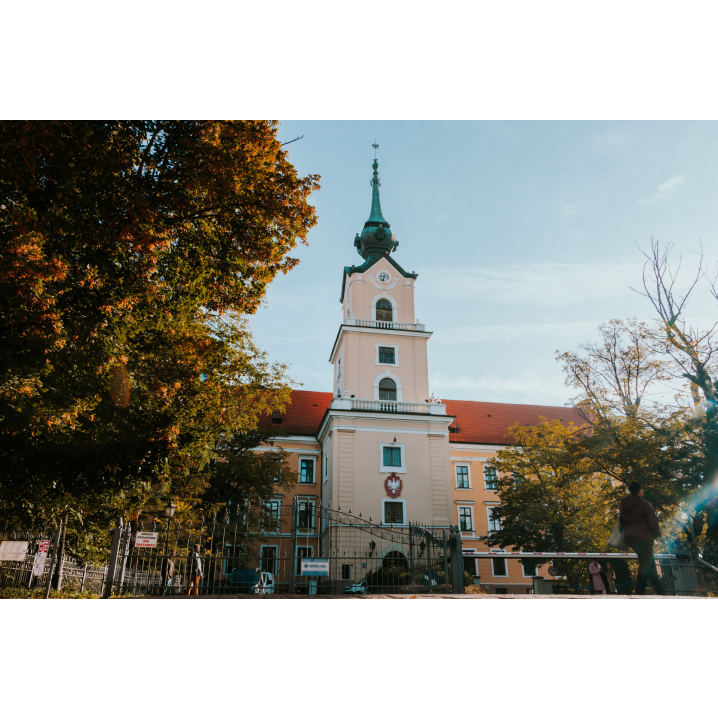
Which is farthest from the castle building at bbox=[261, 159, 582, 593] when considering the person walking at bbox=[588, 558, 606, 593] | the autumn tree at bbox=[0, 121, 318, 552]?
the autumn tree at bbox=[0, 121, 318, 552]

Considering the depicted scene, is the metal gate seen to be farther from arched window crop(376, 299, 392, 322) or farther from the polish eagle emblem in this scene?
arched window crop(376, 299, 392, 322)

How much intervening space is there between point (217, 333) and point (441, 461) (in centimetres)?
1720

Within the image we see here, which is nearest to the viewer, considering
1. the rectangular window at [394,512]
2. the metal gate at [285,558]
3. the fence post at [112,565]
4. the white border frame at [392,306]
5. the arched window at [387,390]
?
the fence post at [112,565]

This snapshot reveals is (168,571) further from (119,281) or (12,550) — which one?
(119,281)

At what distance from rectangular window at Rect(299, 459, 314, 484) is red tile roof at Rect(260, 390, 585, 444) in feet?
5.52

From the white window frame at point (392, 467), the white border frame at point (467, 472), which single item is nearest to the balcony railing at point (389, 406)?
the white window frame at point (392, 467)

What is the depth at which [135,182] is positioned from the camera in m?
8.44

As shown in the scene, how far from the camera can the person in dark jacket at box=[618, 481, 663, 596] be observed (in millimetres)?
6789

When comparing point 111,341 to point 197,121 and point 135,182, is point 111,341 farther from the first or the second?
point 197,121

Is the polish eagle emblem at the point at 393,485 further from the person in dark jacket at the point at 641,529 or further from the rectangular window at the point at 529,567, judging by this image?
the person in dark jacket at the point at 641,529

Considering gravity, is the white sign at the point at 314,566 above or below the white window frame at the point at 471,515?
below

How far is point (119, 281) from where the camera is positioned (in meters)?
8.60

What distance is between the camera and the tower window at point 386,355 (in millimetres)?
28469

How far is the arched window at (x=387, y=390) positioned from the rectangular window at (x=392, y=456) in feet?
9.28
